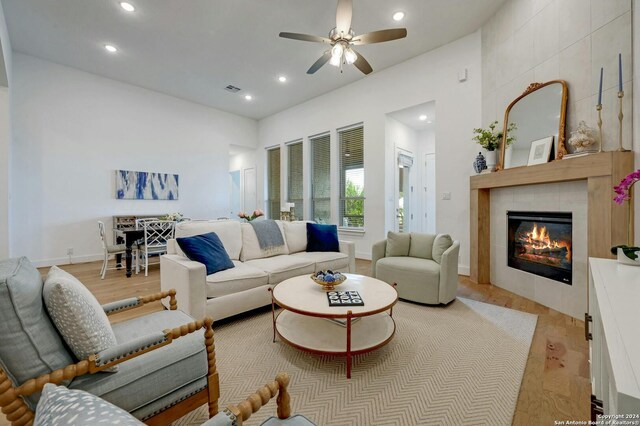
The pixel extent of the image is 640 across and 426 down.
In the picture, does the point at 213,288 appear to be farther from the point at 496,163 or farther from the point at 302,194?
the point at 302,194

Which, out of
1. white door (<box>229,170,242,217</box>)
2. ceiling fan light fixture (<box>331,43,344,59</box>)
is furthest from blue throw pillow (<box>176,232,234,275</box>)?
white door (<box>229,170,242,217</box>)

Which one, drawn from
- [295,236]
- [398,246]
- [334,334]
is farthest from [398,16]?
[334,334]

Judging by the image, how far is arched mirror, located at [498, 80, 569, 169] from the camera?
108 inches

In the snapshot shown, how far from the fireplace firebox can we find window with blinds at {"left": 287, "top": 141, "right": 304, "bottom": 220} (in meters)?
4.44

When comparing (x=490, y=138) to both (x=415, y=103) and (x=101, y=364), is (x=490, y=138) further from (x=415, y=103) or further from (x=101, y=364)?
(x=101, y=364)

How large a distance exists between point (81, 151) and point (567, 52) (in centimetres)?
717

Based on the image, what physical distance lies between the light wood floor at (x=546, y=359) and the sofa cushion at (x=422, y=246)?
65 cm

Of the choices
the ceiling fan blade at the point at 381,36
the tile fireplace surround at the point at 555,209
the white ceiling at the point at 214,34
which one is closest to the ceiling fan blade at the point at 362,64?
the ceiling fan blade at the point at 381,36

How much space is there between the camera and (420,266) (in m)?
2.90

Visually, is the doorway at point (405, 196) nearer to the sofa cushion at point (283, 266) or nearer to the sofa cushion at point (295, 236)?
the sofa cushion at point (295, 236)

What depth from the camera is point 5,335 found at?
2.90ft

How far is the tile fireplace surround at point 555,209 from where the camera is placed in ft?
7.41

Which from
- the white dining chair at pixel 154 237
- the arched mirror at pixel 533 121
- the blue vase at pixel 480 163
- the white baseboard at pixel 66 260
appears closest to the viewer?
the arched mirror at pixel 533 121

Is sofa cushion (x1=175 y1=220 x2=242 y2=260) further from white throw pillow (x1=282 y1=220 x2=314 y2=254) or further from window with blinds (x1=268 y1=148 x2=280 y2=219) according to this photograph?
window with blinds (x1=268 y1=148 x2=280 y2=219)
